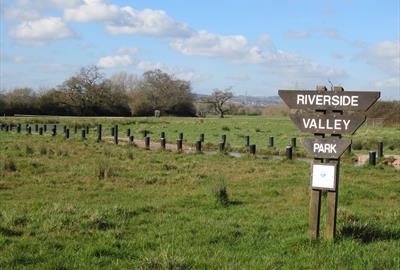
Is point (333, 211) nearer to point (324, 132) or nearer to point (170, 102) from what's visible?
point (324, 132)

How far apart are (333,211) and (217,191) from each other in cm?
441

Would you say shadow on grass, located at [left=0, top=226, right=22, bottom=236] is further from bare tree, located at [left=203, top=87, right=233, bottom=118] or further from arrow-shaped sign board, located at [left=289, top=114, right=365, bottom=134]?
bare tree, located at [left=203, top=87, right=233, bottom=118]

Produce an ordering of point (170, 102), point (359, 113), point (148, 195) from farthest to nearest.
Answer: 1. point (170, 102)
2. point (148, 195)
3. point (359, 113)

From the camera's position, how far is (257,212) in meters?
10.2

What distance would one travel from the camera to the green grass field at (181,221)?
20.9 feet

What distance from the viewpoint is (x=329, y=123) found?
7531 millimetres

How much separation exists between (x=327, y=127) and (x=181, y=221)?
117 inches

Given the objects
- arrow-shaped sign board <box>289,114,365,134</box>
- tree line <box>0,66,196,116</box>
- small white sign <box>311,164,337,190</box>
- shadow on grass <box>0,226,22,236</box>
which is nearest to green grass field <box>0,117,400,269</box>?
shadow on grass <box>0,226,22,236</box>

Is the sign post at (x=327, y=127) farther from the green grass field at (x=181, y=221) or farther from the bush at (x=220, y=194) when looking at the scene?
the bush at (x=220, y=194)

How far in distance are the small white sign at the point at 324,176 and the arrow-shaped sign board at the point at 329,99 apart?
0.80 metres

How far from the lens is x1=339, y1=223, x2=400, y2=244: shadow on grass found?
7.61m

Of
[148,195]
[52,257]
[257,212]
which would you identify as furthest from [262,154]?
[52,257]

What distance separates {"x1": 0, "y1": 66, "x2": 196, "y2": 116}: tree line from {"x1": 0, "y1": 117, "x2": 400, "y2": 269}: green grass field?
225ft

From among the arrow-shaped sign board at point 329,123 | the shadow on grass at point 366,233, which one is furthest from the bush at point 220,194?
the arrow-shaped sign board at point 329,123
